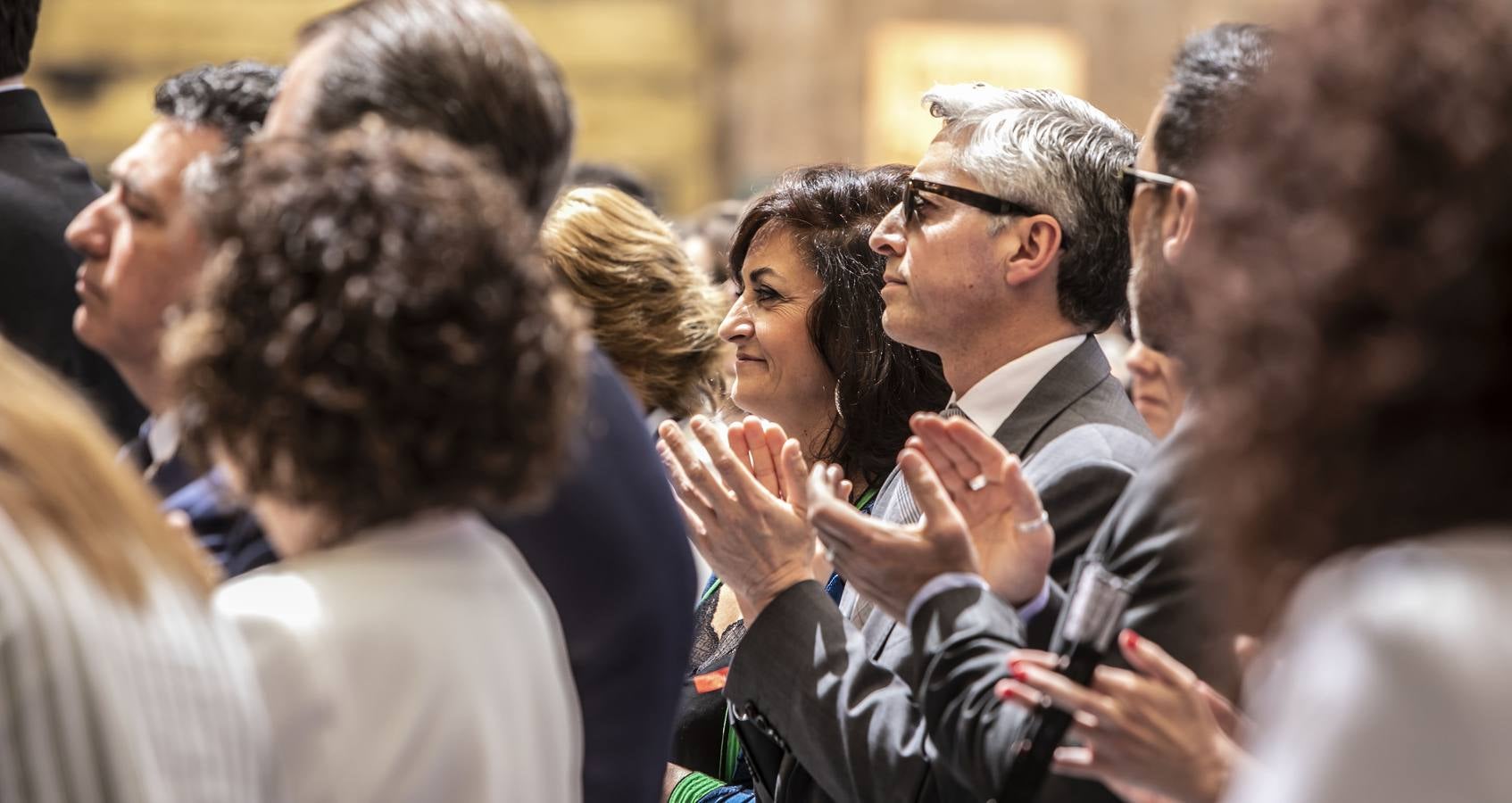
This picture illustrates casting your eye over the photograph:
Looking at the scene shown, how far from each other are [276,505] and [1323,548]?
87 cm

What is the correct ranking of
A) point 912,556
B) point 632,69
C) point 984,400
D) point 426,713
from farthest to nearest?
point 632,69, point 984,400, point 912,556, point 426,713

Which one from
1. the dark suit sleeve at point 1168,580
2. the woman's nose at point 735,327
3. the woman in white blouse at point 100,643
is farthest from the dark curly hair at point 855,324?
the woman in white blouse at point 100,643

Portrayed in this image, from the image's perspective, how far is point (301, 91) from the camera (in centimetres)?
170

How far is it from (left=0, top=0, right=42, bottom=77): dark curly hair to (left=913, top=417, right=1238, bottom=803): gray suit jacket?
6.21 feet

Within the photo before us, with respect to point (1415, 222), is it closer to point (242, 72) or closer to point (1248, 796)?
point (1248, 796)

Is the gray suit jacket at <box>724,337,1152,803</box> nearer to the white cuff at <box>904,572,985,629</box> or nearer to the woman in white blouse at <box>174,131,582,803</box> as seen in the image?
the white cuff at <box>904,572,985,629</box>

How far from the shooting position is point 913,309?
2877mm

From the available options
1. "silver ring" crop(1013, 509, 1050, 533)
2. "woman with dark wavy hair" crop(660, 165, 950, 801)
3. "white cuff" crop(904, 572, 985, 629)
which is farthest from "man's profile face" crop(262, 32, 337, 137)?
"woman with dark wavy hair" crop(660, 165, 950, 801)

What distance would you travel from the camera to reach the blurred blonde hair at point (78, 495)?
1.21 metres

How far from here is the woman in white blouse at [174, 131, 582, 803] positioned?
131cm

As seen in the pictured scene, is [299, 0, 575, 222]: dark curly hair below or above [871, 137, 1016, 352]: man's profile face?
above

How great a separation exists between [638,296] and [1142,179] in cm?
155

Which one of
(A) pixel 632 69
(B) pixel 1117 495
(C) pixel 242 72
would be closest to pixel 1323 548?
(B) pixel 1117 495

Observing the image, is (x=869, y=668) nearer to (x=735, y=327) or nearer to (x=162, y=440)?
(x=162, y=440)
